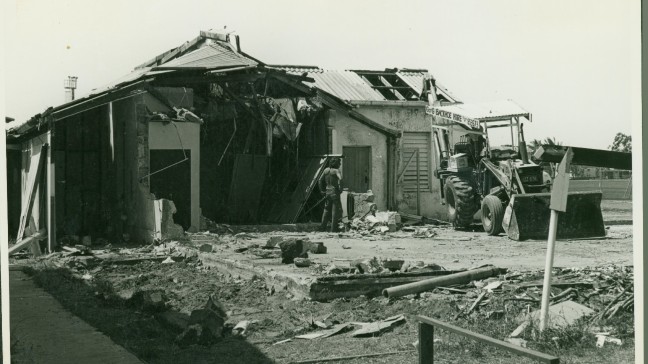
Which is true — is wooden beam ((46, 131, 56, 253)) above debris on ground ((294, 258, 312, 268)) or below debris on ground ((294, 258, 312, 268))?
above

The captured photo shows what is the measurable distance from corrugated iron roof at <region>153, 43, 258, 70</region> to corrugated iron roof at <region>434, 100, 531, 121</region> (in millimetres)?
4526

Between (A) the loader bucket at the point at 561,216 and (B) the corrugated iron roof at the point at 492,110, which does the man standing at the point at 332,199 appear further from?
(A) the loader bucket at the point at 561,216

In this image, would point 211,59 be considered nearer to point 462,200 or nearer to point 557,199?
point 462,200

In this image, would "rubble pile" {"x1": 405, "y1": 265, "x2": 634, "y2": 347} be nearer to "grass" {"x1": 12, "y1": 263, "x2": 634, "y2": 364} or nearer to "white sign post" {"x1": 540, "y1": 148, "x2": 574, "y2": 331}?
"grass" {"x1": 12, "y1": 263, "x2": 634, "y2": 364}

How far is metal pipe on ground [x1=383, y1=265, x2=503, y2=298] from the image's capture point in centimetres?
743

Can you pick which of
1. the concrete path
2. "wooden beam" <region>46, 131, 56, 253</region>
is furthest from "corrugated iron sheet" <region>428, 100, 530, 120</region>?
the concrete path

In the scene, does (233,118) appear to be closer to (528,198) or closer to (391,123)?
(391,123)

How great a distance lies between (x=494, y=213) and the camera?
13469 millimetres

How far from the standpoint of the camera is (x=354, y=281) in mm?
7773

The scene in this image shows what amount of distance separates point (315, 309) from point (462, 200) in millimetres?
8016

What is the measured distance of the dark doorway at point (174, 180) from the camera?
45.5ft

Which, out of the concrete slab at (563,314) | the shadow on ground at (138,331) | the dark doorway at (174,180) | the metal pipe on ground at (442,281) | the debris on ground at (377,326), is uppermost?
the dark doorway at (174,180)

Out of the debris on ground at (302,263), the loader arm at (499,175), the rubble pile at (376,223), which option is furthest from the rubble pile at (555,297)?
the rubble pile at (376,223)

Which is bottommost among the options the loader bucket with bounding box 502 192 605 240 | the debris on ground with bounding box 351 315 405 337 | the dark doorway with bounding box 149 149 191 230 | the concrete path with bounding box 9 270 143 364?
the debris on ground with bounding box 351 315 405 337
